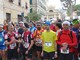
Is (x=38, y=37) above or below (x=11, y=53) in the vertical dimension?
above

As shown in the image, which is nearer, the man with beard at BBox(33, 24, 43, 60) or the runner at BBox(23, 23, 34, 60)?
the man with beard at BBox(33, 24, 43, 60)

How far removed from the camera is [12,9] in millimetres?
36906

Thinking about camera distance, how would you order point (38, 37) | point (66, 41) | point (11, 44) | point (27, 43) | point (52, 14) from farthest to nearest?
point (52, 14), point (27, 43), point (11, 44), point (38, 37), point (66, 41)

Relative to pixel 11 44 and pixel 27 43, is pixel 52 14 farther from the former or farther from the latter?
pixel 11 44

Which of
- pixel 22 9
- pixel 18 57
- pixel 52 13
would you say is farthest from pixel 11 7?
pixel 52 13

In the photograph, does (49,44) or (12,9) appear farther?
(12,9)

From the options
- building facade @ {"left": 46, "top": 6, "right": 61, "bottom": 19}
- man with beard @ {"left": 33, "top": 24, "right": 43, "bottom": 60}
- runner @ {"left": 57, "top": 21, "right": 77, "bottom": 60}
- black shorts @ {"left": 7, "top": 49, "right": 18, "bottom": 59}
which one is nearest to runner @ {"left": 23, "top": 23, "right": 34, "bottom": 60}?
man with beard @ {"left": 33, "top": 24, "right": 43, "bottom": 60}

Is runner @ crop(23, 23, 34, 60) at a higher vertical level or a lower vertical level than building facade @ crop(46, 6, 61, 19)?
lower

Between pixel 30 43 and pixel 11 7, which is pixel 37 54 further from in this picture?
pixel 11 7

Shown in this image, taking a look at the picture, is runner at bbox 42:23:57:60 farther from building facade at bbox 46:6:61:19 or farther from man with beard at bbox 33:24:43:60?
building facade at bbox 46:6:61:19

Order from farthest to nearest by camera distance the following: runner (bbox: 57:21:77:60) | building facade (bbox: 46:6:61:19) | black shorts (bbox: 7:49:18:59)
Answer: building facade (bbox: 46:6:61:19), black shorts (bbox: 7:49:18:59), runner (bbox: 57:21:77:60)

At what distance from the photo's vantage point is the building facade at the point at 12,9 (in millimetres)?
31672

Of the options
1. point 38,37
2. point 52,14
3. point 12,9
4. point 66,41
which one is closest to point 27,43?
point 38,37

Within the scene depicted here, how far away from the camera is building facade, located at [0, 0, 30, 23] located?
3167cm
